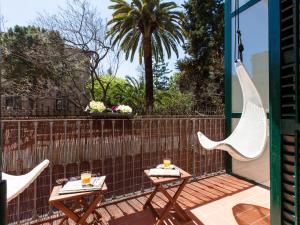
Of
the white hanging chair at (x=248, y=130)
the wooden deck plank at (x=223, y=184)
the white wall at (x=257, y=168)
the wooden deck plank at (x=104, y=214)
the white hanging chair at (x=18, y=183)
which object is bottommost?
the wooden deck plank at (x=104, y=214)

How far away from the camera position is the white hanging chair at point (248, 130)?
9.80 feet

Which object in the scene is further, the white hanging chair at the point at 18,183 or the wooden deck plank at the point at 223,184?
the wooden deck plank at the point at 223,184

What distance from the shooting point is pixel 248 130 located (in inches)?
136

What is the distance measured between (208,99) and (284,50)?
12.4 meters

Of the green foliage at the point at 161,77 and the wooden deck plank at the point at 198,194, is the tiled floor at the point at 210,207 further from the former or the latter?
the green foliage at the point at 161,77

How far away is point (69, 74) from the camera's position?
9.81 m

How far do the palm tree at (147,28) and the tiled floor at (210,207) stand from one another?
5.89m

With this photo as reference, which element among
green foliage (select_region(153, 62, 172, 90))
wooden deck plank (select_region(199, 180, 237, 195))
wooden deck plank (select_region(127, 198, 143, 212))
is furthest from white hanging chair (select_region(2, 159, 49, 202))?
green foliage (select_region(153, 62, 172, 90))

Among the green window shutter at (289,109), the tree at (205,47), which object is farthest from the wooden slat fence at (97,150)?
the tree at (205,47)

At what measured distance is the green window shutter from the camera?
4.49 ft

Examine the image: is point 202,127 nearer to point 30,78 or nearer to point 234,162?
point 234,162

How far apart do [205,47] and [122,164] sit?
Answer: 12543mm

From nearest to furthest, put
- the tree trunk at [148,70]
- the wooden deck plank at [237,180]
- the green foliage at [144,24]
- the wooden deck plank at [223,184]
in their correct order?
the wooden deck plank at [223,184], the wooden deck plank at [237,180], the green foliage at [144,24], the tree trunk at [148,70]

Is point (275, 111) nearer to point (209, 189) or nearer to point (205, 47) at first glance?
point (209, 189)
